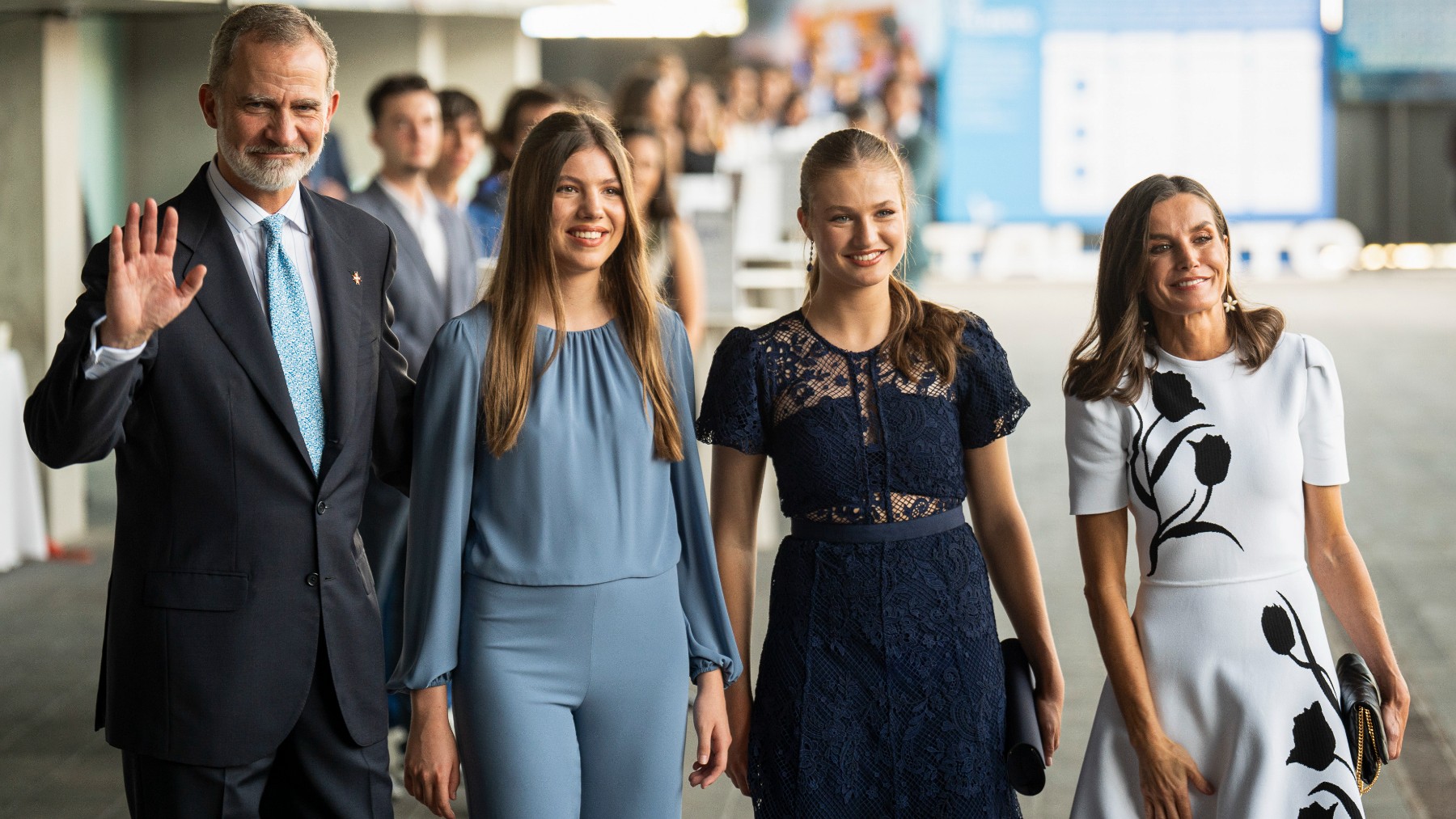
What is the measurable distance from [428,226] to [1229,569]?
2812mm

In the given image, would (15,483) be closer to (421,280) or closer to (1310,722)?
(421,280)

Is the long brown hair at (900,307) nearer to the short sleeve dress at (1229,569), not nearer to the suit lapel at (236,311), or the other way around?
the short sleeve dress at (1229,569)

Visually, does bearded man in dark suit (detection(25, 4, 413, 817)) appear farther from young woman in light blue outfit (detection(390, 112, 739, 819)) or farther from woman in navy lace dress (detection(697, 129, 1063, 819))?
woman in navy lace dress (detection(697, 129, 1063, 819))

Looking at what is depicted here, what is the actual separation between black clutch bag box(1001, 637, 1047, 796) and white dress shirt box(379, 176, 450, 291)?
2446mm

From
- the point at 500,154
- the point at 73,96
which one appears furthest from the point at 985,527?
the point at 73,96

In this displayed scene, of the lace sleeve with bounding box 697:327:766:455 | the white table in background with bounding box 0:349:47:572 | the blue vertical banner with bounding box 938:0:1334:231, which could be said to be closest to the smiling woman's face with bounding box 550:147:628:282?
the lace sleeve with bounding box 697:327:766:455

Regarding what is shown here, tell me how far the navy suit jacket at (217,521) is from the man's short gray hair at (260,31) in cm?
18

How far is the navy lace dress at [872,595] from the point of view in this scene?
220 centimetres

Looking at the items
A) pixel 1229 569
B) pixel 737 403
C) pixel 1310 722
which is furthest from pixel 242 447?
pixel 1310 722

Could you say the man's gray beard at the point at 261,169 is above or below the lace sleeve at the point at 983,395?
above

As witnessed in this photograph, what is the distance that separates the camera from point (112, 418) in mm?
1920

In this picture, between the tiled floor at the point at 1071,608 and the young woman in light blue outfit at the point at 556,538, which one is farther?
the tiled floor at the point at 1071,608

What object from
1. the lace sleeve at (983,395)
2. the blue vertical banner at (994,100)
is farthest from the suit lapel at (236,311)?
the blue vertical banner at (994,100)

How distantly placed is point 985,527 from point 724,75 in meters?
14.8
